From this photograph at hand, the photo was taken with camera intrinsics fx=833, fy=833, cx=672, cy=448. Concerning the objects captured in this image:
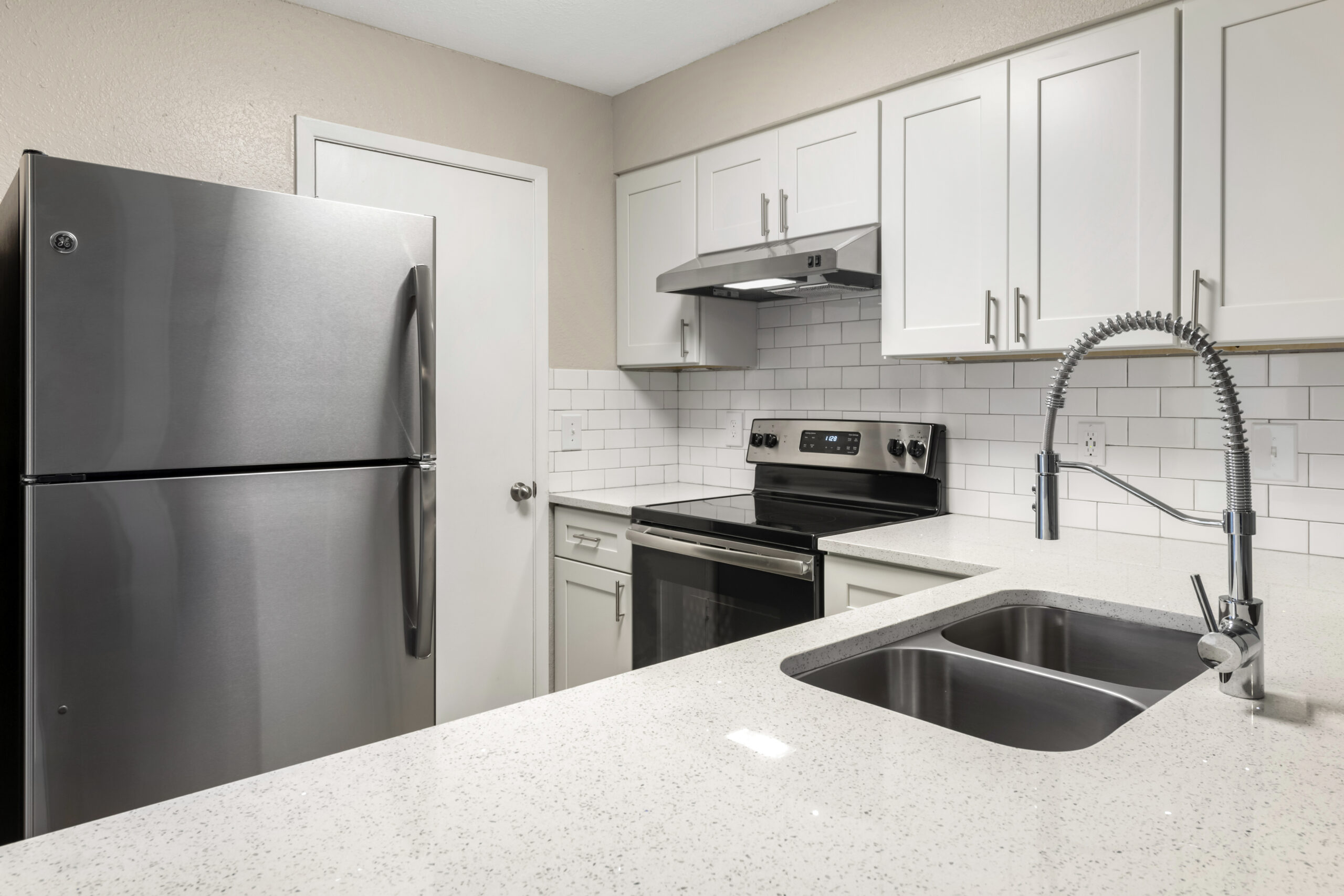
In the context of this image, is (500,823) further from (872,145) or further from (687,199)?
(687,199)

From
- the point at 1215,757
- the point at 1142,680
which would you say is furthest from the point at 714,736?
the point at 1142,680

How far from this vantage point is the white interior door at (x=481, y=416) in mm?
2717

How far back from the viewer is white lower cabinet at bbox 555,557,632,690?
2.74 m

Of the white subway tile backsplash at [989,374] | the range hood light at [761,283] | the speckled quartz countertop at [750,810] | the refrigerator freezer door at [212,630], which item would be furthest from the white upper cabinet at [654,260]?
the speckled quartz countertop at [750,810]

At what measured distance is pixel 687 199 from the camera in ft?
9.62

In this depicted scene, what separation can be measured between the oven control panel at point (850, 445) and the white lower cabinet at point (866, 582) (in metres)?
0.61

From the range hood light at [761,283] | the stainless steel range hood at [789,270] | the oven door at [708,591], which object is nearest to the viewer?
the oven door at [708,591]

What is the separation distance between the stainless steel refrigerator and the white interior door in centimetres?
83

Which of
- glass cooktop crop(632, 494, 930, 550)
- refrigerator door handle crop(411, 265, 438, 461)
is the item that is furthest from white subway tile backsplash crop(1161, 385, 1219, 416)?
refrigerator door handle crop(411, 265, 438, 461)

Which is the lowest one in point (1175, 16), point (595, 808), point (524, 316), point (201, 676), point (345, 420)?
point (201, 676)

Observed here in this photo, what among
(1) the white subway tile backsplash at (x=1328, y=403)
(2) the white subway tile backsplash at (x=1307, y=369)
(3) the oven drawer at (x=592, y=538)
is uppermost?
(2) the white subway tile backsplash at (x=1307, y=369)

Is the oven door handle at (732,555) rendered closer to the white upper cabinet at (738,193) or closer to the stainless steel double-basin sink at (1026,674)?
the stainless steel double-basin sink at (1026,674)

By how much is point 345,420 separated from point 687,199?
1.61 meters

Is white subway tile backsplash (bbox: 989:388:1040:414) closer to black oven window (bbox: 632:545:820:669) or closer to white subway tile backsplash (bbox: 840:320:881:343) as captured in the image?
white subway tile backsplash (bbox: 840:320:881:343)
